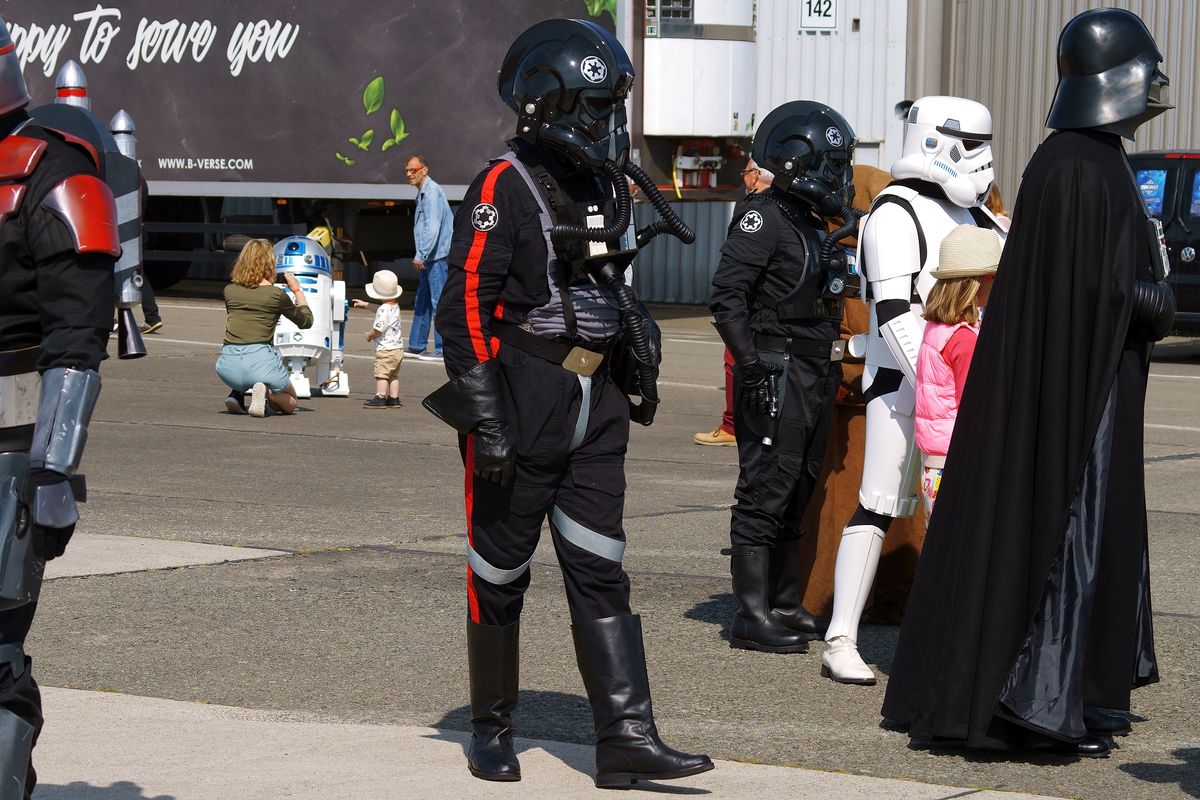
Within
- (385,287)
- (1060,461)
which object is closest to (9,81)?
(1060,461)

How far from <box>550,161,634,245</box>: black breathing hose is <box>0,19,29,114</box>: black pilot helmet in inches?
57.7

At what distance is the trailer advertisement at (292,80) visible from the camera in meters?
21.8

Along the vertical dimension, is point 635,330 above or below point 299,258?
above

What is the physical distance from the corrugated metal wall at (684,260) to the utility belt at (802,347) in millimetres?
16937

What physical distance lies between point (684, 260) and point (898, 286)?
18.4 metres

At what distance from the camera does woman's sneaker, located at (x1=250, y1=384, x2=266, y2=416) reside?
13109mm

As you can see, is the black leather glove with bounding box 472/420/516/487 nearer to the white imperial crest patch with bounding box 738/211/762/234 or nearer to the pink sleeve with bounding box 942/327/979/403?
the pink sleeve with bounding box 942/327/979/403

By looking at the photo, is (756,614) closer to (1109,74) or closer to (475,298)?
(475,298)

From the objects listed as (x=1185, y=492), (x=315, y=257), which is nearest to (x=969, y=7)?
(x=315, y=257)

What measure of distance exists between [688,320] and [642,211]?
229 cm

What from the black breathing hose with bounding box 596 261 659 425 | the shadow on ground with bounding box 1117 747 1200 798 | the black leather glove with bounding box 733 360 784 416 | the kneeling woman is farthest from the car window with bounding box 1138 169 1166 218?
the black breathing hose with bounding box 596 261 659 425

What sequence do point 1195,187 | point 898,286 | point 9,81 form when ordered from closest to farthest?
point 9,81
point 898,286
point 1195,187

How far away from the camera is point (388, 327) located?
13.5m

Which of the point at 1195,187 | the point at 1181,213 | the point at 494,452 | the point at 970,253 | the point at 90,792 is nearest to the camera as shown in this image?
the point at 90,792
